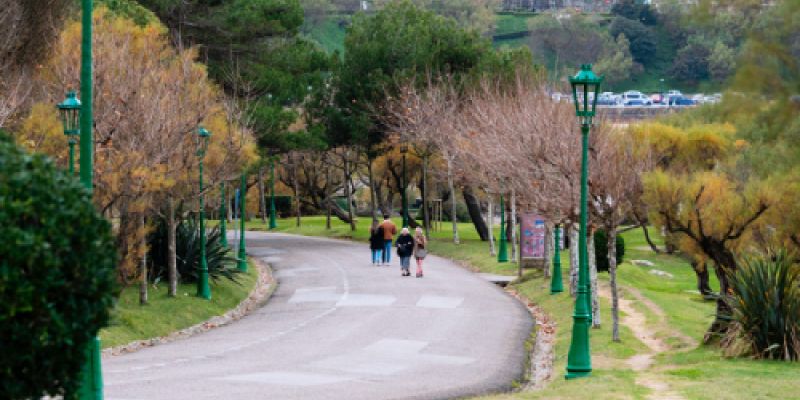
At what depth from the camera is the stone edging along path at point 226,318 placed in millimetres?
25266

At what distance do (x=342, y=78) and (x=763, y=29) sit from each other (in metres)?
43.5

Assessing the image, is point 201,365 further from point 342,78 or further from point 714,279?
point 342,78

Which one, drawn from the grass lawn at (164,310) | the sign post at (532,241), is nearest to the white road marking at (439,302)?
the grass lawn at (164,310)

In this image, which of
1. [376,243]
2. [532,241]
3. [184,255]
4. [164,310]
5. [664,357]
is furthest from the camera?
[376,243]

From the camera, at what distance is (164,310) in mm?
29797

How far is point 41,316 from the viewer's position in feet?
29.1

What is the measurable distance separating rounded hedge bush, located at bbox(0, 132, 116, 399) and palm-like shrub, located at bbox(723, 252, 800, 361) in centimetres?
1387

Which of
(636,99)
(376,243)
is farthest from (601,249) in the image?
(636,99)

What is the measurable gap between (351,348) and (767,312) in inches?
317

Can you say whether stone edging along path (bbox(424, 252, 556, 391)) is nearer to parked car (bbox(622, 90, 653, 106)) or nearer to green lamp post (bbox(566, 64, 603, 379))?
green lamp post (bbox(566, 64, 603, 379))

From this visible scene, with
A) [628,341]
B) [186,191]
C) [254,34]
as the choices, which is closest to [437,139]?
[254,34]

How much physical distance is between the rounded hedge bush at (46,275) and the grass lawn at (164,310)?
14.1 m

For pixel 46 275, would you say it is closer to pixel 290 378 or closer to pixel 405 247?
pixel 290 378

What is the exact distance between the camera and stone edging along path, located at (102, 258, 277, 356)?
82.9 feet
